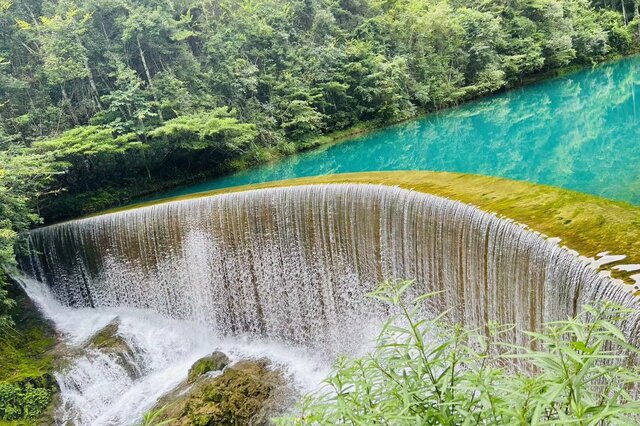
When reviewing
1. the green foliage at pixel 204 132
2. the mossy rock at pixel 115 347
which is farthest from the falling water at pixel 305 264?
the green foliage at pixel 204 132

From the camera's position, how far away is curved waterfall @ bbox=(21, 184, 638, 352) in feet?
14.1

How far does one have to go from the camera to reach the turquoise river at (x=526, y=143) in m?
9.18

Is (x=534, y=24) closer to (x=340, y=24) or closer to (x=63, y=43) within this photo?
(x=340, y=24)

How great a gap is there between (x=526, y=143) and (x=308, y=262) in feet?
26.0

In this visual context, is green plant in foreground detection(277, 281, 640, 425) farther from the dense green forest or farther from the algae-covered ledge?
the dense green forest

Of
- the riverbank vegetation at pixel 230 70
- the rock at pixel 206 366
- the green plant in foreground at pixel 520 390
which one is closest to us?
the green plant in foreground at pixel 520 390

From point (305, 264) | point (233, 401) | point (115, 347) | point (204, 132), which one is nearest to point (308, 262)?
point (305, 264)

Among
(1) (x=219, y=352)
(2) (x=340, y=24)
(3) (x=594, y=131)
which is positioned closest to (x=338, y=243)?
(1) (x=219, y=352)

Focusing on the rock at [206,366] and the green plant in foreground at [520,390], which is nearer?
the green plant in foreground at [520,390]

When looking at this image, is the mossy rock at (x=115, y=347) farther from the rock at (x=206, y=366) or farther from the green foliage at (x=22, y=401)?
the rock at (x=206, y=366)

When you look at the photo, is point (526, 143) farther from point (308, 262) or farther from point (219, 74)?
point (219, 74)

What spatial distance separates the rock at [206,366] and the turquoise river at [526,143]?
6.67m

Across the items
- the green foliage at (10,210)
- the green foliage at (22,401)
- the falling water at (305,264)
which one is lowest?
the green foliage at (22,401)

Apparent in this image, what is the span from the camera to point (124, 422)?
22.5 ft
